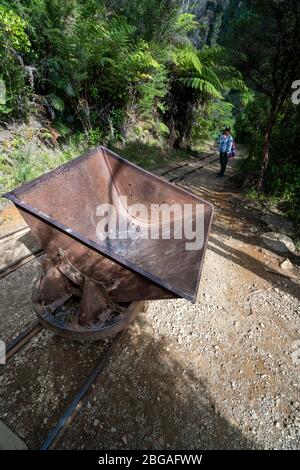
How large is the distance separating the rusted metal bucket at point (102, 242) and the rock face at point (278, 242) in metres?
A: 2.30

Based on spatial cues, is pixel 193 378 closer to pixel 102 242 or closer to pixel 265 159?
pixel 102 242

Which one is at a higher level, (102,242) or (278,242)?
(102,242)

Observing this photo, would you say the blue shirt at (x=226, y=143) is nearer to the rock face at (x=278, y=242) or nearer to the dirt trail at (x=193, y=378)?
the rock face at (x=278, y=242)

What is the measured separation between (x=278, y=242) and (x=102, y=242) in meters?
3.52

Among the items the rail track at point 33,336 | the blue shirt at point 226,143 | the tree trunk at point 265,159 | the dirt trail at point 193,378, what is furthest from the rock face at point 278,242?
the blue shirt at point 226,143

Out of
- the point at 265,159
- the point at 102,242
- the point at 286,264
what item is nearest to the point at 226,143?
the point at 265,159

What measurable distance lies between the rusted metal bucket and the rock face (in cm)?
230

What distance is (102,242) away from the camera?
359 centimetres

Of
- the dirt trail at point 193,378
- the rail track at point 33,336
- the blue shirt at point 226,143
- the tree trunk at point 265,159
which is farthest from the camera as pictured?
the blue shirt at point 226,143

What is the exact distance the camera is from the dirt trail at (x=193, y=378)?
82.0 inches

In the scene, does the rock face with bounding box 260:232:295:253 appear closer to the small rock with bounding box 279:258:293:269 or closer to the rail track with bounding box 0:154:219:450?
the small rock with bounding box 279:258:293:269

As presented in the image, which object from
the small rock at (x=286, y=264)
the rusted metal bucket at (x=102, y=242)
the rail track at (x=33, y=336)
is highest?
the rusted metal bucket at (x=102, y=242)
